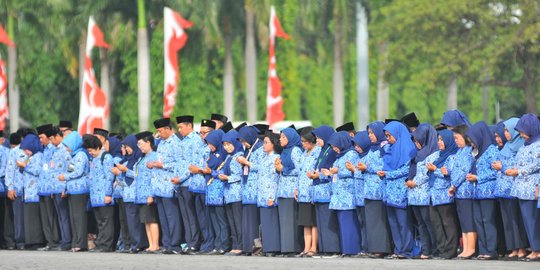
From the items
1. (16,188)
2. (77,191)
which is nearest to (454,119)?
(77,191)

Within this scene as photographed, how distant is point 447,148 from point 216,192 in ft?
12.1

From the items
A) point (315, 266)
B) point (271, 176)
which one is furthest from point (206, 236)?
point (315, 266)

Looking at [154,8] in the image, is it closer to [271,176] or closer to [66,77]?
[66,77]

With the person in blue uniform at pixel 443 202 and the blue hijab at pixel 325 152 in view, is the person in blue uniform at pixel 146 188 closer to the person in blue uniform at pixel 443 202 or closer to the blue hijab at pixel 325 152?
the blue hijab at pixel 325 152

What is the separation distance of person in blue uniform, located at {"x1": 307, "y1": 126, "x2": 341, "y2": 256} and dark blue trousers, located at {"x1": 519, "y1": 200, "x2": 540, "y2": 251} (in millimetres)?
2889

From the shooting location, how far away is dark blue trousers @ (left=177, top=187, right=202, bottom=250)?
23188 mm

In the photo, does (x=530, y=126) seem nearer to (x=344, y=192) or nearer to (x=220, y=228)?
(x=344, y=192)

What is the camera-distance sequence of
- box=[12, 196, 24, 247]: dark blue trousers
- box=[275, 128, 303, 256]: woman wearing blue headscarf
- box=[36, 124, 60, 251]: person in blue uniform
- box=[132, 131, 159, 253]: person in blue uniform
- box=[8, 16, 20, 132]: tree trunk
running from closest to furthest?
box=[275, 128, 303, 256]: woman wearing blue headscarf
box=[132, 131, 159, 253]: person in blue uniform
box=[36, 124, 60, 251]: person in blue uniform
box=[12, 196, 24, 247]: dark blue trousers
box=[8, 16, 20, 132]: tree trunk

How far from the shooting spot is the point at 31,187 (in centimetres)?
2498

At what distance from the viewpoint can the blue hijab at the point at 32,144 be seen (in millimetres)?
25000

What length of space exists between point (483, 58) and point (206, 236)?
1283 inches

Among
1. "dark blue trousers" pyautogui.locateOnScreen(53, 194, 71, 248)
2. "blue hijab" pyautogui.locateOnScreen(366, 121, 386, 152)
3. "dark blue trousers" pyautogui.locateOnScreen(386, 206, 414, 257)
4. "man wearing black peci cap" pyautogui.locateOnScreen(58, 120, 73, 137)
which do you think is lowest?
"dark blue trousers" pyautogui.locateOnScreen(386, 206, 414, 257)

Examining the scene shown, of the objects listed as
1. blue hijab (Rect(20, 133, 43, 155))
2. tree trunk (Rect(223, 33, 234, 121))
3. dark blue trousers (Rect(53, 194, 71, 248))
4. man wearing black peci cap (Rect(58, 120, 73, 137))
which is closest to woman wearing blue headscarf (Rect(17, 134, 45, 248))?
blue hijab (Rect(20, 133, 43, 155))

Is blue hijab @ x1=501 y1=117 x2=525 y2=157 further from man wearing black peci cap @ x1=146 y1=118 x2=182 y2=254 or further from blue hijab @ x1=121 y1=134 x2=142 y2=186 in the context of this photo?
blue hijab @ x1=121 y1=134 x2=142 y2=186
